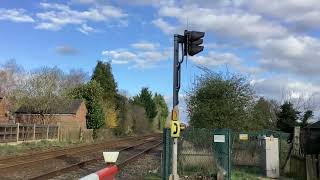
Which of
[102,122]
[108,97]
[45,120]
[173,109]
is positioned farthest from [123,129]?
[173,109]

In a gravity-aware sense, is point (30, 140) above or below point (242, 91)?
below

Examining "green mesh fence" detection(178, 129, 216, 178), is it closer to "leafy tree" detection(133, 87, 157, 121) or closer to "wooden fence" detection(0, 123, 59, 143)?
"wooden fence" detection(0, 123, 59, 143)

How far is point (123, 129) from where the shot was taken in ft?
297

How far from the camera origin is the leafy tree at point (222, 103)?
89.5 feet

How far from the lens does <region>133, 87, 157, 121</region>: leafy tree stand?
128m

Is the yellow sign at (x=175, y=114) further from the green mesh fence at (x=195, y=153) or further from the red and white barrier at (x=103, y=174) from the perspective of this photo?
the red and white barrier at (x=103, y=174)

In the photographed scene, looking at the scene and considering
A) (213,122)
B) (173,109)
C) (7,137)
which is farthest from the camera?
(7,137)

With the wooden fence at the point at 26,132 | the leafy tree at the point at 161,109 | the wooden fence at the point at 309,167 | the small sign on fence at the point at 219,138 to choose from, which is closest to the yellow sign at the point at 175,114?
the small sign on fence at the point at 219,138

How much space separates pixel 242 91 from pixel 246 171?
7.11 meters

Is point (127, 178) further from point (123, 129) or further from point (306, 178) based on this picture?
point (123, 129)

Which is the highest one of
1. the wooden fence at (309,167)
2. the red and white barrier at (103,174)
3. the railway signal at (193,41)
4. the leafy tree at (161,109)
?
the leafy tree at (161,109)

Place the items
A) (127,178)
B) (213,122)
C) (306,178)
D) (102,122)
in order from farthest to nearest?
1. (102,122)
2. (213,122)
3. (127,178)
4. (306,178)

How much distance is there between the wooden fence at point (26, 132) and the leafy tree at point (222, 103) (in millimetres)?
18088

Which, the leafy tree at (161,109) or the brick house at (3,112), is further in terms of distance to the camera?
the leafy tree at (161,109)
